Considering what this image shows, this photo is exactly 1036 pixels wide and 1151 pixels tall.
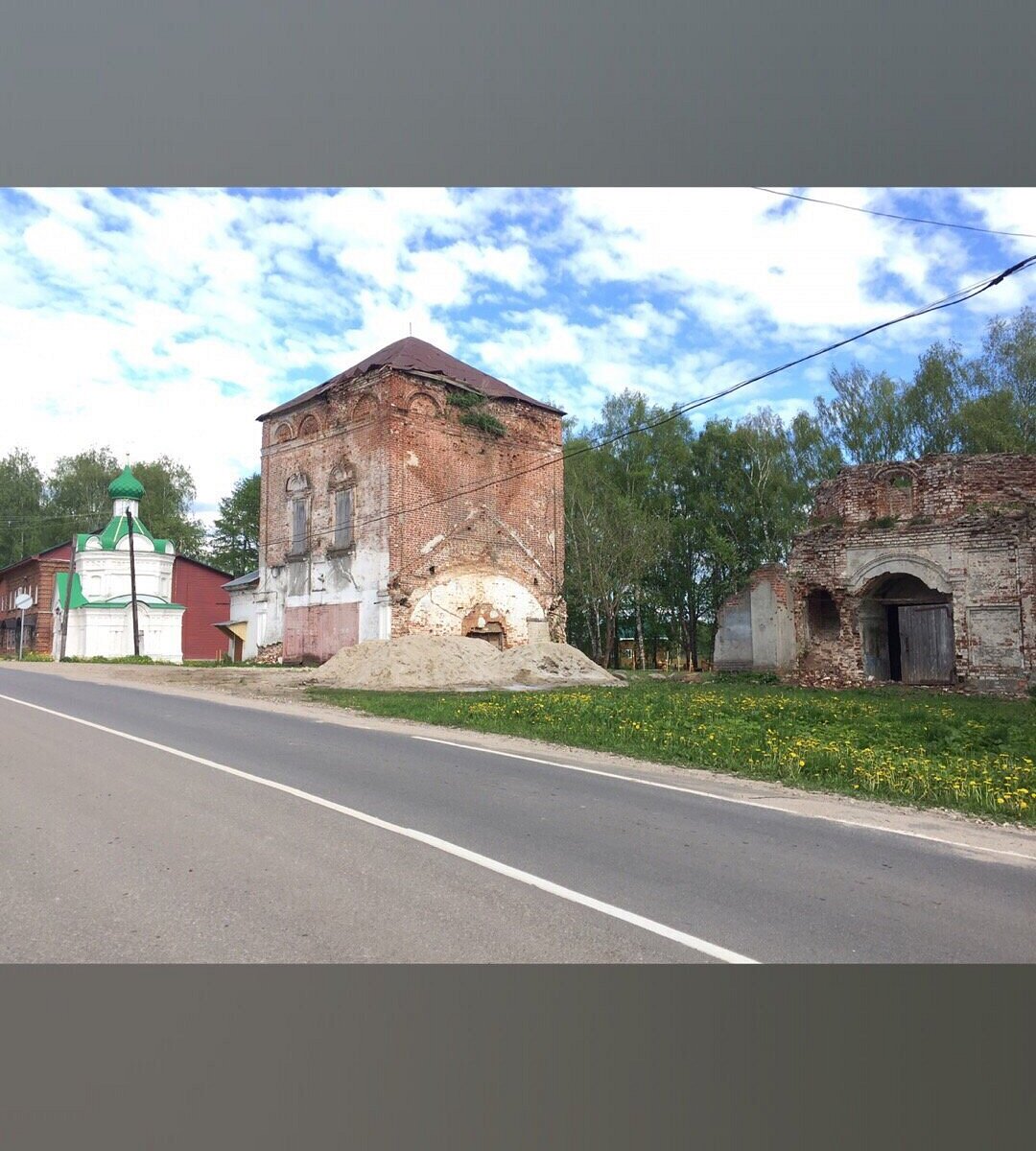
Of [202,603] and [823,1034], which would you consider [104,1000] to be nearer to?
[823,1034]

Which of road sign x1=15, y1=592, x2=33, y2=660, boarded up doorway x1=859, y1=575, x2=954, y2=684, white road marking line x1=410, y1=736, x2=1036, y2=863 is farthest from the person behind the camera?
road sign x1=15, y1=592, x2=33, y2=660

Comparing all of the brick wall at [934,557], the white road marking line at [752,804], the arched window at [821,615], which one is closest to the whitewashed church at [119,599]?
the arched window at [821,615]

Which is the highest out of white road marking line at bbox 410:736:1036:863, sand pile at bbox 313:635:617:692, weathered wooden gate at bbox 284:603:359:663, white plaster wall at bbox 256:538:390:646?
white plaster wall at bbox 256:538:390:646

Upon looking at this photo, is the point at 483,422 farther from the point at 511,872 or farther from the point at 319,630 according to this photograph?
the point at 511,872

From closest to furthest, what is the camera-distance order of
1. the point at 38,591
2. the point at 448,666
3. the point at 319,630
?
the point at 448,666, the point at 319,630, the point at 38,591

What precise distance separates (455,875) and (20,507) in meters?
70.3

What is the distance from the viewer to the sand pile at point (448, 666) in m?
24.3

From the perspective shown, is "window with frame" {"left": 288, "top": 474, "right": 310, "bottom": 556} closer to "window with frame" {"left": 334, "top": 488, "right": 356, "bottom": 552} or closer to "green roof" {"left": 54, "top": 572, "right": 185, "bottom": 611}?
"window with frame" {"left": 334, "top": 488, "right": 356, "bottom": 552}

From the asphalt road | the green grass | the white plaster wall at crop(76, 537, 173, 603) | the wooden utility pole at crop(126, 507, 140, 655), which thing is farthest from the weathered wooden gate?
the asphalt road

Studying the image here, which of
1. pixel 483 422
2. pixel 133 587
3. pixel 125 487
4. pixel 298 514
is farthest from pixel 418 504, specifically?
pixel 125 487

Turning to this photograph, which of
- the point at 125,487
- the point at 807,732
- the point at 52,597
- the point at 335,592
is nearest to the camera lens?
the point at 807,732

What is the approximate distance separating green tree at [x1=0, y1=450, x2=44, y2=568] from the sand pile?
49518 mm

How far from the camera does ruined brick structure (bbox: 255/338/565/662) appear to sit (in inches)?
1177

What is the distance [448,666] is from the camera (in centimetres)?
2500
